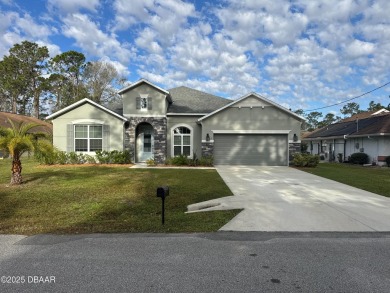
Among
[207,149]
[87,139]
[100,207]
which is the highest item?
[87,139]

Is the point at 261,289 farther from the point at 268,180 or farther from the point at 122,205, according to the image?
the point at 268,180

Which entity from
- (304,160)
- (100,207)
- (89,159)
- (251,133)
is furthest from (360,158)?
(100,207)

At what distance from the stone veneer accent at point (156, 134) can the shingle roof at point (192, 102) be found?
1458mm

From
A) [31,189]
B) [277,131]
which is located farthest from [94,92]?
[31,189]

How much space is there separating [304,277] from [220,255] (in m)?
1.24

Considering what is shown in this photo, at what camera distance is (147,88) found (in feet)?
66.4

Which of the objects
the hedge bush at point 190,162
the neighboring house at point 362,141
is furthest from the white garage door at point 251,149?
the neighboring house at point 362,141

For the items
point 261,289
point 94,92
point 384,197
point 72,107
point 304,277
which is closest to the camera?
point 261,289

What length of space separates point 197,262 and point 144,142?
698 inches

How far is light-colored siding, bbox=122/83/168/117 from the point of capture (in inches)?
798

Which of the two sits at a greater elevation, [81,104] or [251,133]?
[81,104]

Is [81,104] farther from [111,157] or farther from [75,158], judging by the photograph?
[111,157]

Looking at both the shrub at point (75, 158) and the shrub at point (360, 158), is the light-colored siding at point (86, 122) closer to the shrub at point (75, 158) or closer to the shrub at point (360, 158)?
the shrub at point (75, 158)

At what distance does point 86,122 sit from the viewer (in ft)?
64.3
